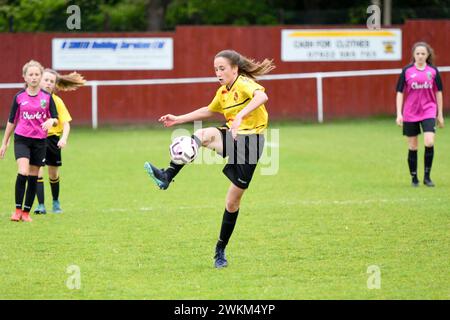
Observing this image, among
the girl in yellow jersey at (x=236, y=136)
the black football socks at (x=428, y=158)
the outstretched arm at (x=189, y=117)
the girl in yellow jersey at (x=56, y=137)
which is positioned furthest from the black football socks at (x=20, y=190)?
the black football socks at (x=428, y=158)

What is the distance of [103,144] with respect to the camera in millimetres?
19375

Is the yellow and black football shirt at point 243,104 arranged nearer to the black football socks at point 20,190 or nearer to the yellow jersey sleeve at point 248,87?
the yellow jersey sleeve at point 248,87

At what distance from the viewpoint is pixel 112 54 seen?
2283 centimetres

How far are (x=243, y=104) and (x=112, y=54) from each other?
51.4ft

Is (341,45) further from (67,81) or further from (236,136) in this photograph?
(236,136)

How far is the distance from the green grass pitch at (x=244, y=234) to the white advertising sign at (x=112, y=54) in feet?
20.8

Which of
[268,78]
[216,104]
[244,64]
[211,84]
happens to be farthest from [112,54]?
[244,64]

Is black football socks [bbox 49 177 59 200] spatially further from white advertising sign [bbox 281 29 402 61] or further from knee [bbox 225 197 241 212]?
white advertising sign [bbox 281 29 402 61]

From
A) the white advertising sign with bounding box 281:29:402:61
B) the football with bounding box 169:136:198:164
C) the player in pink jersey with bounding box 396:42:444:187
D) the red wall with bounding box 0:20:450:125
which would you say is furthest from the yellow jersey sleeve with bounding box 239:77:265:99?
the white advertising sign with bounding box 281:29:402:61

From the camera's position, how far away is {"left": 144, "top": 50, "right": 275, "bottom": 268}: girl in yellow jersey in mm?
7594

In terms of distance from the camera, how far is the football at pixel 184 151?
754 centimetres

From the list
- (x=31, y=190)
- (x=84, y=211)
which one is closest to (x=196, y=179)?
(x=84, y=211)

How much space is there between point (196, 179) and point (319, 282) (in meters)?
7.52

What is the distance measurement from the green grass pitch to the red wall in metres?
6.30
